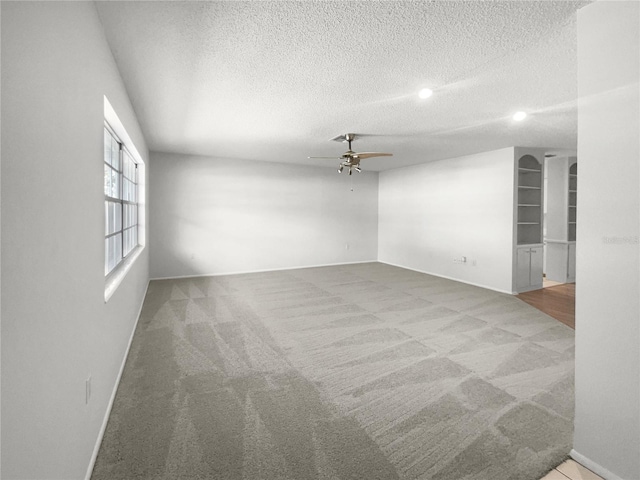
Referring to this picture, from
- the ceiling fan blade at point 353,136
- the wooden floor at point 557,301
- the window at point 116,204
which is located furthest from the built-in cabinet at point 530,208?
the window at point 116,204

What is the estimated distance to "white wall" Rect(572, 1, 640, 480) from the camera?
1521 mm

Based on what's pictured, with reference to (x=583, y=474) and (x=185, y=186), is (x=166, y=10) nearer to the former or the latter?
(x=583, y=474)

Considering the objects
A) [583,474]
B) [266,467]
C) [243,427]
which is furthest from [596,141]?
[243,427]

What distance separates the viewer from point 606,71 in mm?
1585

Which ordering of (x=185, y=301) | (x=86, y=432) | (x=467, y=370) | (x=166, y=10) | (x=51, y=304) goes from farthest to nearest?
(x=185, y=301), (x=467, y=370), (x=166, y=10), (x=86, y=432), (x=51, y=304)

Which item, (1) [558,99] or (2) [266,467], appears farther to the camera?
(1) [558,99]

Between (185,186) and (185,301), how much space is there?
2.73 meters

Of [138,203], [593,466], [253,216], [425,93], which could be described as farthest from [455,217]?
[138,203]

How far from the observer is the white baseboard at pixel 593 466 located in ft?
5.32

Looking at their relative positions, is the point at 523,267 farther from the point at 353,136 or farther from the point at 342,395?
the point at 342,395

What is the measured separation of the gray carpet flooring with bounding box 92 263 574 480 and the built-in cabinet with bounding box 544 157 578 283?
2.87 metres

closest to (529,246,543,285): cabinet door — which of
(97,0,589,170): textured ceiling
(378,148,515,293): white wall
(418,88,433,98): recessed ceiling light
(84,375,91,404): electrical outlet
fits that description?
(378,148,515,293): white wall

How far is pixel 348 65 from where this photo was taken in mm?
2504

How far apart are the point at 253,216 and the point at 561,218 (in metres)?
6.31
